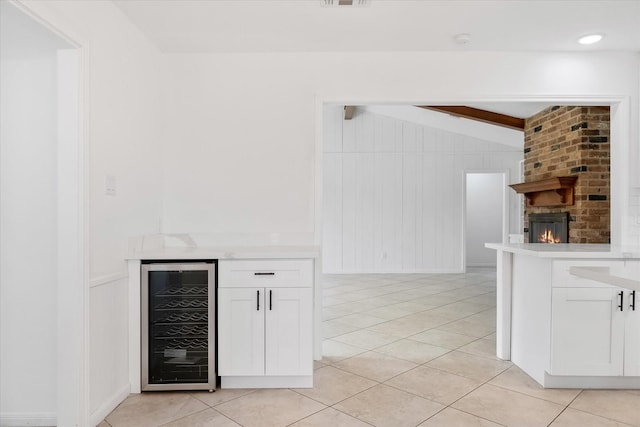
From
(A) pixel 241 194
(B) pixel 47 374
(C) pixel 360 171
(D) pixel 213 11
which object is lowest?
(B) pixel 47 374

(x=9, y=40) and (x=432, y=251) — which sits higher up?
(x=9, y=40)

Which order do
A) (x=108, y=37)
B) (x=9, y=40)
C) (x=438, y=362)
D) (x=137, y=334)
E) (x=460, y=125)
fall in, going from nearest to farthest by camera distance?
1. (x=9, y=40)
2. (x=108, y=37)
3. (x=137, y=334)
4. (x=438, y=362)
5. (x=460, y=125)

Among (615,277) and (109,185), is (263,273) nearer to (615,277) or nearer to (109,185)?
(109,185)

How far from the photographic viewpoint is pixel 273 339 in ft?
8.66

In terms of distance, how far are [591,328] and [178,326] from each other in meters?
2.73

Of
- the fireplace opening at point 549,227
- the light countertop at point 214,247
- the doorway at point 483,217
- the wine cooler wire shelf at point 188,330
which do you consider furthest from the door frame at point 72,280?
the doorway at point 483,217

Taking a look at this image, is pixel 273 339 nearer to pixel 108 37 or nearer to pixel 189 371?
pixel 189 371

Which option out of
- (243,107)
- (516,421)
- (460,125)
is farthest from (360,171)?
(516,421)

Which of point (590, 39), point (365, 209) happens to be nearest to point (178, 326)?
point (590, 39)

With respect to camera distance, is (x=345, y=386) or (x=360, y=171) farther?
(x=360, y=171)

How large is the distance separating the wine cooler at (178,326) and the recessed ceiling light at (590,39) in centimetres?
314

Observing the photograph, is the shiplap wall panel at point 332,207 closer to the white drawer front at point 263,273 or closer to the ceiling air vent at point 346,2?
the white drawer front at point 263,273

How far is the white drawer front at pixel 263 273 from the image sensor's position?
266 cm

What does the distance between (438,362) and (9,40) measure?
350 cm
